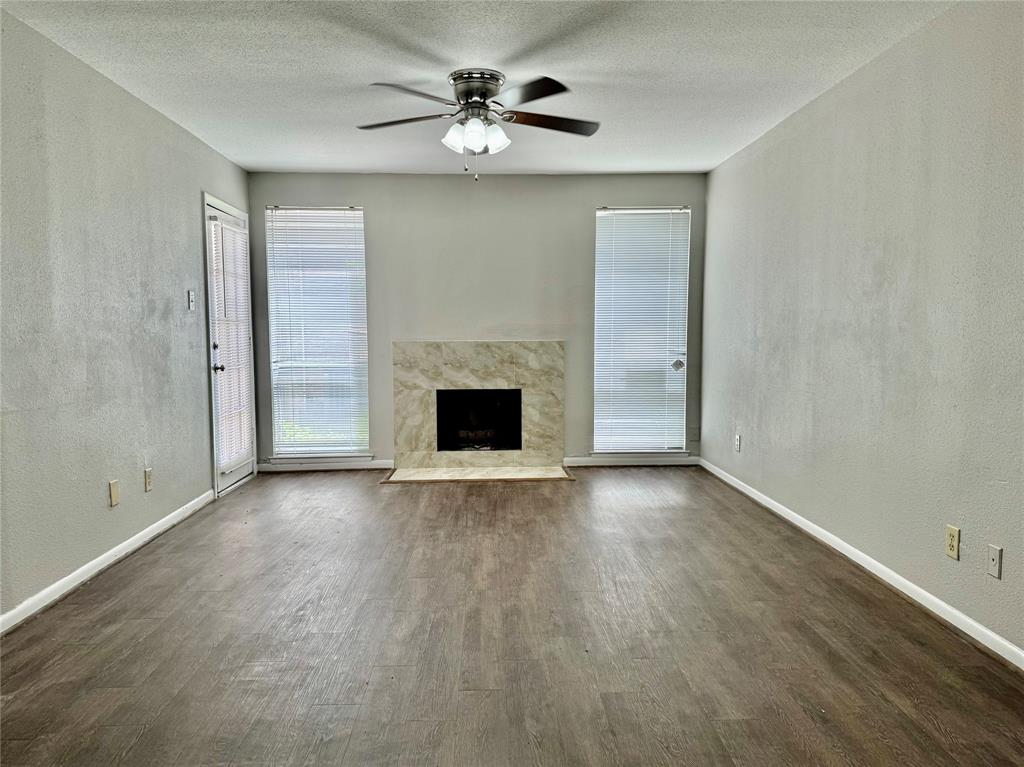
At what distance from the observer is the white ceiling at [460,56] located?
8.78 ft

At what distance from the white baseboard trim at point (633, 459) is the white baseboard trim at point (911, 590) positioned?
1.30 metres

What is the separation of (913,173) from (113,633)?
12.6 ft

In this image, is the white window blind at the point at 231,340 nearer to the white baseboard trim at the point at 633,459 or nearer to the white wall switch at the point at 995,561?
the white baseboard trim at the point at 633,459

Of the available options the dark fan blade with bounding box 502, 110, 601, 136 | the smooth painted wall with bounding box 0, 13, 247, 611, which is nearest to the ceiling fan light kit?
the dark fan blade with bounding box 502, 110, 601, 136

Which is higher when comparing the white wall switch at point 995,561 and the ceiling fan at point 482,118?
the ceiling fan at point 482,118

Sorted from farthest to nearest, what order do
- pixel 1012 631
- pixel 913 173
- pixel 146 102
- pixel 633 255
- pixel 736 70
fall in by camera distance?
pixel 633 255 < pixel 146 102 < pixel 736 70 < pixel 913 173 < pixel 1012 631

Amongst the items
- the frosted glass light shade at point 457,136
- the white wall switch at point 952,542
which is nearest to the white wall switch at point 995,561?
the white wall switch at point 952,542

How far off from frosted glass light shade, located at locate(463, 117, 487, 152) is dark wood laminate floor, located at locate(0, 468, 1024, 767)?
211 cm

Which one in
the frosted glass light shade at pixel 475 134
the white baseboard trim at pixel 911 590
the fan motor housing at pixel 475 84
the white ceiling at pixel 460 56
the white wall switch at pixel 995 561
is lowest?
the white baseboard trim at pixel 911 590

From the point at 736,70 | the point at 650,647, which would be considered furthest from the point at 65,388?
the point at 736,70

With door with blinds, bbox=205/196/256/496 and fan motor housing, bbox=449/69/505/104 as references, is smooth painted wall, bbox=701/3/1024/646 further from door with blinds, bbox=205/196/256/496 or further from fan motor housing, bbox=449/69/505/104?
door with blinds, bbox=205/196/256/496

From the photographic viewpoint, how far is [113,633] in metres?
2.60

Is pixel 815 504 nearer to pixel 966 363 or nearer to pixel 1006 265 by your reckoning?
pixel 966 363

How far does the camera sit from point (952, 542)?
264 cm
